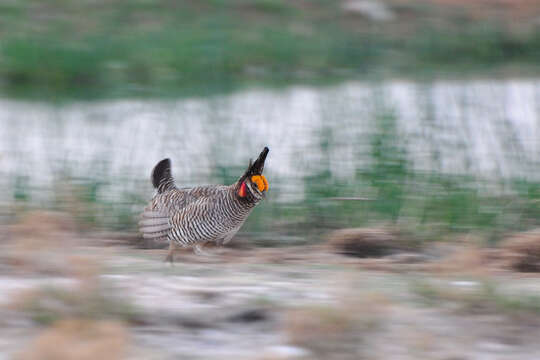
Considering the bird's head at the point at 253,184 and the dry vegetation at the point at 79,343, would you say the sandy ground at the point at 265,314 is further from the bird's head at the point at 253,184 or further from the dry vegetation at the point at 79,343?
the bird's head at the point at 253,184

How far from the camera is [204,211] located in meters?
4.66

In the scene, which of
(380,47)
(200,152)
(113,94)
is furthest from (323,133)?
(380,47)

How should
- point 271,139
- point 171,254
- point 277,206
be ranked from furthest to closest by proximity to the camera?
point 271,139, point 277,206, point 171,254

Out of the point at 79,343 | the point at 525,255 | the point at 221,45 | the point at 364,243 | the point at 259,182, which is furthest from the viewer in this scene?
the point at 221,45

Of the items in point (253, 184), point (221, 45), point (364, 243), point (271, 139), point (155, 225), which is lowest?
point (364, 243)

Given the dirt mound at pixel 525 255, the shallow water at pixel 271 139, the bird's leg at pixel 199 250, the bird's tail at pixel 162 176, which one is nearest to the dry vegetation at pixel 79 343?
the bird's leg at pixel 199 250

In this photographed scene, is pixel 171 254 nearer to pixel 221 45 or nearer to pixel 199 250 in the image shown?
pixel 199 250

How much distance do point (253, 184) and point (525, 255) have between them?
1.57 m

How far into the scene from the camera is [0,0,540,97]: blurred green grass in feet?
43.0

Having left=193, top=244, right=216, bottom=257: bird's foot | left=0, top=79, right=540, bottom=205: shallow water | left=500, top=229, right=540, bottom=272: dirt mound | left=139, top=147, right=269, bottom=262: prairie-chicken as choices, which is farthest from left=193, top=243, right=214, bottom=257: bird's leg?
left=500, top=229, right=540, bottom=272: dirt mound

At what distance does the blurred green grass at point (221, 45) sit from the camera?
13109 millimetres

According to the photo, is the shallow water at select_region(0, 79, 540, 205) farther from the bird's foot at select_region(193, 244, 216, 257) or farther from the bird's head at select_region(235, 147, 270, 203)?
the bird's head at select_region(235, 147, 270, 203)

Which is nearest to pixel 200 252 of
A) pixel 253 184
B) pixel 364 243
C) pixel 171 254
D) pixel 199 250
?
pixel 199 250

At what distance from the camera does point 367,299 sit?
3.32 m
